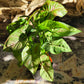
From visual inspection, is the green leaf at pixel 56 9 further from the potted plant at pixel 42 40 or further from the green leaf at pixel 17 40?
the green leaf at pixel 17 40

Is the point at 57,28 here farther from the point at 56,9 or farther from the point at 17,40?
the point at 17,40

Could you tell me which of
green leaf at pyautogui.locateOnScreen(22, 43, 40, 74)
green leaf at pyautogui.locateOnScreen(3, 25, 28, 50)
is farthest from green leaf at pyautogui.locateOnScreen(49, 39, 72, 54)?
green leaf at pyautogui.locateOnScreen(3, 25, 28, 50)

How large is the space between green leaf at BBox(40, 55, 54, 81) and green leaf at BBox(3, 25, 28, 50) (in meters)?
0.27

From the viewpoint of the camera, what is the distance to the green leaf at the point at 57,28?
0.82 meters

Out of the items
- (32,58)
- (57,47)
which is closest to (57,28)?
(57,47)

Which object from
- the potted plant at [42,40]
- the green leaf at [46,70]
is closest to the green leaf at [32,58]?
the potted plant at [42,40]

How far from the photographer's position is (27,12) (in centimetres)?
141

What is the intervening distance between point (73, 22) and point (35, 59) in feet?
3.66

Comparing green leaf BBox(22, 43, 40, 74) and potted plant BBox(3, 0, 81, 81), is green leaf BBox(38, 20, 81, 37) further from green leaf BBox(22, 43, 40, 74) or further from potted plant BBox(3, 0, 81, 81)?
green leaf BBox(22, 43, 40, 74)

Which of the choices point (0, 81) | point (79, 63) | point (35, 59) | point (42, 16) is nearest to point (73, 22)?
point (79, 63)

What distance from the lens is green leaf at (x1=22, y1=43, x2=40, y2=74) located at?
34.0 inches

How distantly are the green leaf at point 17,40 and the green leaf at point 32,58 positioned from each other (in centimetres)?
10

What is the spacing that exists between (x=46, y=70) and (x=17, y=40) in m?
0.38

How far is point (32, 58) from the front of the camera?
2.92 feet
